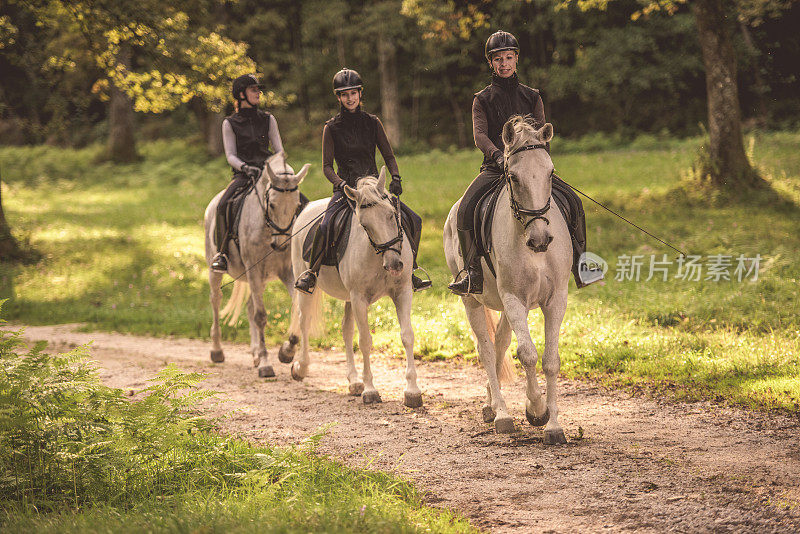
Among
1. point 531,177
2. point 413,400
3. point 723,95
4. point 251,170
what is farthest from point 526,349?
point 723,95

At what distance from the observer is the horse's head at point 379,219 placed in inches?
317

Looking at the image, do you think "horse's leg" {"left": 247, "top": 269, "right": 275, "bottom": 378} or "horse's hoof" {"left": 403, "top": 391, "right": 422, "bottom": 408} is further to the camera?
"horse's leg" {"left": 247, "top": 269, "right": 275, "bottom": 378}

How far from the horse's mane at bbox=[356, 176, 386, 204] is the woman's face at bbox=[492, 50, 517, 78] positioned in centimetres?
177

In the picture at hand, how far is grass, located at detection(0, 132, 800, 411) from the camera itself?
941 centimetres

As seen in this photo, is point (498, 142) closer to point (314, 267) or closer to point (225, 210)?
point (314, 267)

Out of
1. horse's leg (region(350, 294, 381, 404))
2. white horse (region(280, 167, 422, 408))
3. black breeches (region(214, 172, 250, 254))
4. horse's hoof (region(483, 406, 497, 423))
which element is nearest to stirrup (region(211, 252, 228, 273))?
black breeches (region(214, 172, 250, 254))

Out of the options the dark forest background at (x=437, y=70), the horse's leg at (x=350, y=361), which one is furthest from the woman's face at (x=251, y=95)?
the dark forest background at (x=437, y=70)

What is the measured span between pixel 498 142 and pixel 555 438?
2.97m

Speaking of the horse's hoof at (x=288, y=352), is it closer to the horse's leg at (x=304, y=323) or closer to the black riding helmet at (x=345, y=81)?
the horse's leg at (x=304, y=323)

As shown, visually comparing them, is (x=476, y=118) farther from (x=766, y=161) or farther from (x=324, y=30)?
(x=324, y=30)

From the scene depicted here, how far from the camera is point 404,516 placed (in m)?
4.79

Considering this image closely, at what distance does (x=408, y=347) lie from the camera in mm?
8508

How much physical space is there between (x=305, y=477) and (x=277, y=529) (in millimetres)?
1298

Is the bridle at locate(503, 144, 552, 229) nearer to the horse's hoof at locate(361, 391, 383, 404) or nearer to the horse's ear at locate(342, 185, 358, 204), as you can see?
the horse's ear at locate(342, 185, 358, 204)
